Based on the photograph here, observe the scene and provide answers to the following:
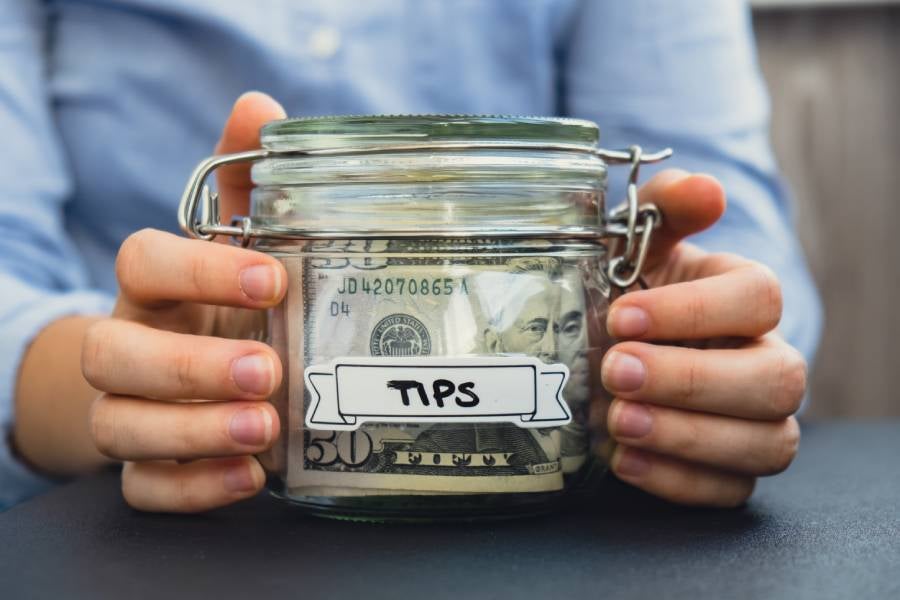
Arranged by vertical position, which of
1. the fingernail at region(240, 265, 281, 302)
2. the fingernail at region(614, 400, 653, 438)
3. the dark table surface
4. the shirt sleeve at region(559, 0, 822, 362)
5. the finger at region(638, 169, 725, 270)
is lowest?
the dark table surface

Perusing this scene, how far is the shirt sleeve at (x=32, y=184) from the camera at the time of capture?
78 cm

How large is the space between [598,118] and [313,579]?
674 mm

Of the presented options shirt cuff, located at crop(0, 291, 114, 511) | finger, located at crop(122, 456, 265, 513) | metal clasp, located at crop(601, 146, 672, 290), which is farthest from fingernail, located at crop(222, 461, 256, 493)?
shirt cuff, located at crop(0, 291, 114, 511)

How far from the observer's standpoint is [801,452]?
651 mm

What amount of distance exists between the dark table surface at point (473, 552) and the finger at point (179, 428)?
3 cm

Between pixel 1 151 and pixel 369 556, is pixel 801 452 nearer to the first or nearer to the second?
pixel 369 556

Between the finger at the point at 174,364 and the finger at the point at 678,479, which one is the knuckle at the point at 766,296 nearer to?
the finger at the point at 678,479

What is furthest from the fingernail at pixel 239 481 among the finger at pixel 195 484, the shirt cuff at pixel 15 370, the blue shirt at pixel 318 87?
the blue shirt at pixel 318 87

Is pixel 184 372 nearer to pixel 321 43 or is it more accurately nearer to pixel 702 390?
pixel 702 390

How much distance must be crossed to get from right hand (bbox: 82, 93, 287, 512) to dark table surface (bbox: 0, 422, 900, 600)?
0.07ft

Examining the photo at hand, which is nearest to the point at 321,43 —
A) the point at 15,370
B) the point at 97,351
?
the point at 15,370

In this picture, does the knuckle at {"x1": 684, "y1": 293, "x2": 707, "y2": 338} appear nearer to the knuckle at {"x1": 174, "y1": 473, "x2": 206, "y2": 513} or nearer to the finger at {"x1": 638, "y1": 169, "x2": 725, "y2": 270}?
the finger at {"x1": 638, "y1": 169, "x2": 725, "y2": 270}

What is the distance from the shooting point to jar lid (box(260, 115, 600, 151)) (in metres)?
0.43

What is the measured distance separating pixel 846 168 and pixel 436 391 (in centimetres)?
145
